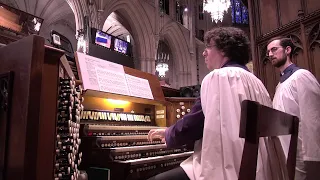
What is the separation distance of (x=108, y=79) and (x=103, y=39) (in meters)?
6.10

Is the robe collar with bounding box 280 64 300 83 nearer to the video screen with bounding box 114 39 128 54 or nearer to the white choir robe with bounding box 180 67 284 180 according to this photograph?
the white choir robe with bounding box 180 67 284 180

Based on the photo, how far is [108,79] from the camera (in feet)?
9.55

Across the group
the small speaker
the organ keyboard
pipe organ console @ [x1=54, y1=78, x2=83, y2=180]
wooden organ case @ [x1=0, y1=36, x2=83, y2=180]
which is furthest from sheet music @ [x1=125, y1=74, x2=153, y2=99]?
wooden organ case @ [x1=0, y1=36, x2=83, y2=180]

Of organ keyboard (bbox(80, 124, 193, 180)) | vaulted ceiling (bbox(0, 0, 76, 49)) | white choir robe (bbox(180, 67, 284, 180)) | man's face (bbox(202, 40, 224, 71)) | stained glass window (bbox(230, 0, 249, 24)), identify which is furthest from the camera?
stained glass window (bbox(230, 0, 249, 24))

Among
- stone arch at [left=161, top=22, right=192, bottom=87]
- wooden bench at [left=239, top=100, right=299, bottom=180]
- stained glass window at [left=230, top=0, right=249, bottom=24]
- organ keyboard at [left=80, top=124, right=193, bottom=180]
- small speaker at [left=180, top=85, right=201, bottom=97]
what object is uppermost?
stained glass window at [left=230, top=0, right=249, bottom=24]

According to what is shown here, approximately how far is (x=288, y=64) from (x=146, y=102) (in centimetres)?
171

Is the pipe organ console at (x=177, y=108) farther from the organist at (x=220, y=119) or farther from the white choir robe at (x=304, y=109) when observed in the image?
the organist at (x=220, y=119)

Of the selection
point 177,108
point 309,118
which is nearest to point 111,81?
point 177,108

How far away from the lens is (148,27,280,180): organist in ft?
4.23

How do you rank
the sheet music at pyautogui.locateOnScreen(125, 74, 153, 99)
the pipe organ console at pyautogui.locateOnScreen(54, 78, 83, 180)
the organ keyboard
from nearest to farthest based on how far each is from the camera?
the pipe organ console at pyautogui.locateOnScreen(54, 78, 83, 180), the organ keyboard, the sheet music at pyautogui.locateOnScreen(125, 74, 153, 99)

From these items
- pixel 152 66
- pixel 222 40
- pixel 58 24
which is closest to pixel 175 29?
pixel 152 66

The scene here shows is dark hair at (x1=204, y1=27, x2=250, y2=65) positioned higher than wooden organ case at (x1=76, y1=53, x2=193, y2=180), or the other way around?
dark hair at (x1=204, y1=27, x2=250, y2=65)

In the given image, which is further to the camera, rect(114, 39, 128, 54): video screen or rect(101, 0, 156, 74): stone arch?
rect(101, 0, 156, 74): stone arch

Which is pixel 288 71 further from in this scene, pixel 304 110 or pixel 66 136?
pixel 66 136
